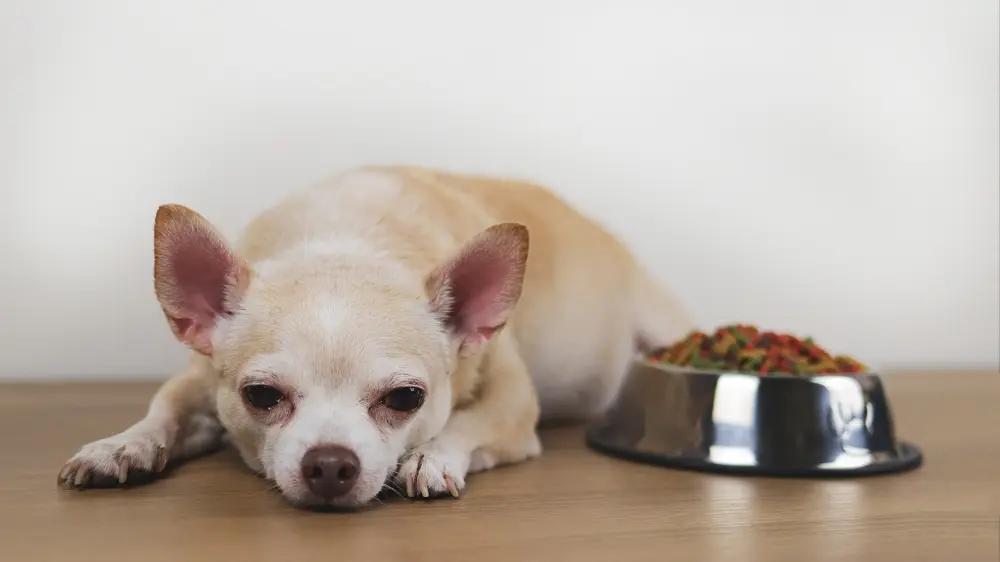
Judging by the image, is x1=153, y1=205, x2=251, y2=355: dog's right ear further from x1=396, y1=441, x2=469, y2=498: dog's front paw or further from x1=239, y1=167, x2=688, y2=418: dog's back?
x1=396, y1=441, x2=469, y2=498: dog's front paw

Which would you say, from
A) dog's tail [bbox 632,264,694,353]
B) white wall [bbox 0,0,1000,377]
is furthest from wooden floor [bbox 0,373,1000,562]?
white wall [bbox 0,0,1000,377]

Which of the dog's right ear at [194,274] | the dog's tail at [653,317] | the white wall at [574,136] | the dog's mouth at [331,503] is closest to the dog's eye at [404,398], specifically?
the dog's mouth at [331,503]

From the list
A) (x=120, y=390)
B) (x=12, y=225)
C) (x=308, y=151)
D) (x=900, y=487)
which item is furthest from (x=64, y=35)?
(x=900, y=487)

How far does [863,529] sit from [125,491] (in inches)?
41.9

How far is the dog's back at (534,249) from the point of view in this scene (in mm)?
1835

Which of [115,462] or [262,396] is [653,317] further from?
[115,462]

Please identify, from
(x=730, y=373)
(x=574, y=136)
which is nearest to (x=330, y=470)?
(x=730, y=373)

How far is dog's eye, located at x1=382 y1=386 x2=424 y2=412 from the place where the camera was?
1.49 metres

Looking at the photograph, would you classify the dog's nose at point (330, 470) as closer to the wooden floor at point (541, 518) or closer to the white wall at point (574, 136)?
the wooden floor at point (541, 518)

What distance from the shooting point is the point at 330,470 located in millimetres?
1359

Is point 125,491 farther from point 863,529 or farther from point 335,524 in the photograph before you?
point 863,529

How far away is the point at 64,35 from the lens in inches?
100.0

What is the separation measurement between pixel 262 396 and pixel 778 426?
34.0 inches

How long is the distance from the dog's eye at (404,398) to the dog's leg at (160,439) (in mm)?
382
